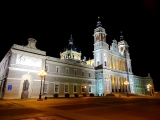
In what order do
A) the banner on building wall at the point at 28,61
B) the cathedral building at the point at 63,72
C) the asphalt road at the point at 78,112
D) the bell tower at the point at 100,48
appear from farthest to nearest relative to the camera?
the bell tower at the point at 100,48 → the banner on building wall at the point at 28,61 → the cathedral building at the point at 63,72 → the asphalt road at the point at 78,112

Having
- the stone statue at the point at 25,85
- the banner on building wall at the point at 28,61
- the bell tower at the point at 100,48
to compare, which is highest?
the bell tower at the point at 100,48

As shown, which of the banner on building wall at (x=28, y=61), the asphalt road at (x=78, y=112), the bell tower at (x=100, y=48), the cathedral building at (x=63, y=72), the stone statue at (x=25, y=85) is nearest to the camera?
the asphalt road at (x=78, y=112)

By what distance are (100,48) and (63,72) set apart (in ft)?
68.6

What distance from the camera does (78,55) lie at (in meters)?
69.3

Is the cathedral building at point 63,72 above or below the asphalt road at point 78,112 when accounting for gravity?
above

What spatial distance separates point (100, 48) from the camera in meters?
51.4

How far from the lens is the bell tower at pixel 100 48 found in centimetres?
5066

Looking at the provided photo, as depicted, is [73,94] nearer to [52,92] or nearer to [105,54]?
[52,92]

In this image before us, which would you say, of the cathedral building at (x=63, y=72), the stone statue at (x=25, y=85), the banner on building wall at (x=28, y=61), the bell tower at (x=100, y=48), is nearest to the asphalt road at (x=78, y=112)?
the cathedral building at (x=63, y=72)

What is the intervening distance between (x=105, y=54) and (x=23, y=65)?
33.7m

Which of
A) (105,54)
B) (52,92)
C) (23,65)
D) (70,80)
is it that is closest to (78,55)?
(105,54)

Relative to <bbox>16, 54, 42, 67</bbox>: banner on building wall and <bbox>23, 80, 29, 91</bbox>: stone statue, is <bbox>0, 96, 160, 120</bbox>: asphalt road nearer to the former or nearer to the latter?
<bbox>23, 80, 29, 91</bbox>: stone statue

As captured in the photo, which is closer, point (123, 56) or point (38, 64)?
point (38, 64)

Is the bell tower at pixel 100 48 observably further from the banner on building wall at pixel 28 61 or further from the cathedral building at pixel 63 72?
the banner on building wall at pixel 28 61
